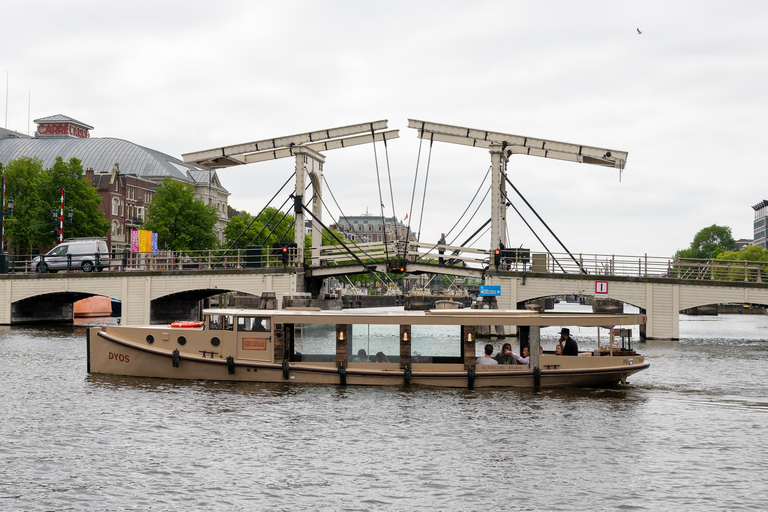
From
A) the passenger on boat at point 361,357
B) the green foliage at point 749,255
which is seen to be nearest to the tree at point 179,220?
the passenger on boat at point 361,357

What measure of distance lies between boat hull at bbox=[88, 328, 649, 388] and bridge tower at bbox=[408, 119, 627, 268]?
21.0 meters

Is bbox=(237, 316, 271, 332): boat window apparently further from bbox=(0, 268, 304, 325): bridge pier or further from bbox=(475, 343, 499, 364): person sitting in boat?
bbox=(0, 268, 304, 325): bridge pier

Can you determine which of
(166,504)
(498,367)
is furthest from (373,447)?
(498,367)

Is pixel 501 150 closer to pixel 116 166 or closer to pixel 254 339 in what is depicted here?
pixel 254 339

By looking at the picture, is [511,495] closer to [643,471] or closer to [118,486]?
[643,471]

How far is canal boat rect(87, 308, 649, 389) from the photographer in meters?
24.4

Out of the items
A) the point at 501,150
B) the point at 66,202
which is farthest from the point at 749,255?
the point at 66,202

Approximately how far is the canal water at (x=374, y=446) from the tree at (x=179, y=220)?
53846 mm

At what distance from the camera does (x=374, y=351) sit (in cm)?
2497

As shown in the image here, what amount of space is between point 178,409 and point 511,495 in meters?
10.2

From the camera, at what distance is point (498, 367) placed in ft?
80.9

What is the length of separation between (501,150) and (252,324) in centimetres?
2352

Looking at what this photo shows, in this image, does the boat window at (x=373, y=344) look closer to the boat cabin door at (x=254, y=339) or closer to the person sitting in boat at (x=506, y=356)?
the boat cabin door at (x=254, y=339)

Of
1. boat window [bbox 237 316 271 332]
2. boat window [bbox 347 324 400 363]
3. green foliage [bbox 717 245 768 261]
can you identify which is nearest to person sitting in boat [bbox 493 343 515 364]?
boat window [bbox 347 324 400 363]
